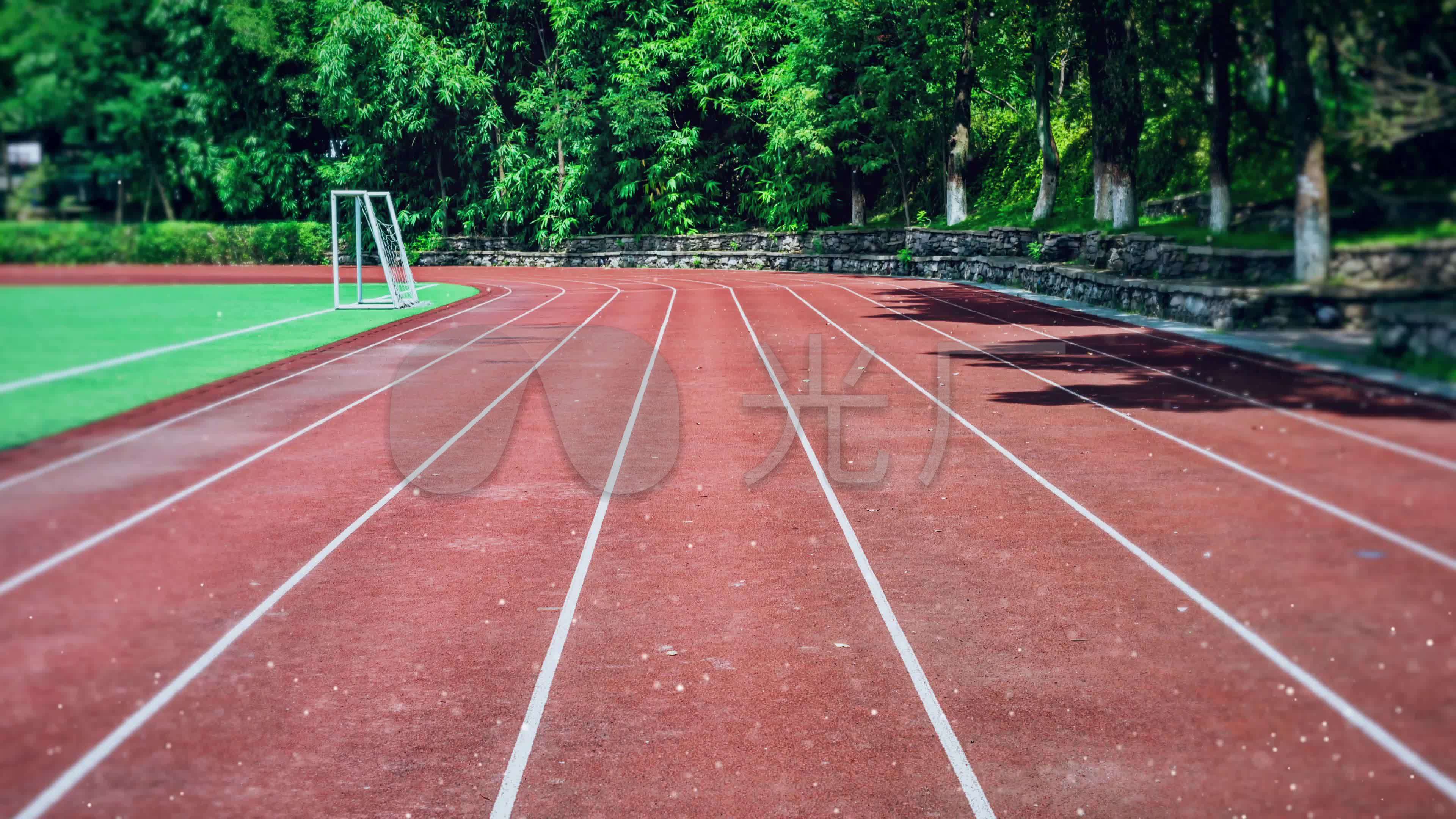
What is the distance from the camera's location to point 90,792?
13.5 ft

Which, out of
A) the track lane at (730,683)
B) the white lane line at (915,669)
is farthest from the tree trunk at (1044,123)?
the track lane at (730,683)

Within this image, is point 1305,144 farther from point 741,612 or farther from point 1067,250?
point 1067,250

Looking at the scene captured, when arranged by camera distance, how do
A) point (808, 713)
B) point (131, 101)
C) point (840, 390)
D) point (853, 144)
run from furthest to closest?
point (853, 144), point (840, 390), point (808, 713), point (131, 101)

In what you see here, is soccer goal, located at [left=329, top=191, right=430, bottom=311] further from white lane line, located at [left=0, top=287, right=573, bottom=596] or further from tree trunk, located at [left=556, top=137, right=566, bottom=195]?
tree trunk, located at [left=556, top=137, right=566, bottom=195]

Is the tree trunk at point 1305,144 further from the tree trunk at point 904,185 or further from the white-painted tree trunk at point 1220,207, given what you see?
the tree trunk at point 904,185

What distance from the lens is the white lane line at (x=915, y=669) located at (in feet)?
14.3

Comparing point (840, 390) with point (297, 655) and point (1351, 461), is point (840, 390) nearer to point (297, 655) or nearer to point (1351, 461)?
point (1351, 461)

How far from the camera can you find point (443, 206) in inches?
1796

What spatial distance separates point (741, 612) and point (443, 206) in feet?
137

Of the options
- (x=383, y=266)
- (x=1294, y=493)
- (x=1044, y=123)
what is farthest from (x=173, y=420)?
(x=1044, y=123)

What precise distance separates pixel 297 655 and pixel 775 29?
41.1 m

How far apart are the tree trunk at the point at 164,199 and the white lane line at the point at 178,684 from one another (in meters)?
2.71

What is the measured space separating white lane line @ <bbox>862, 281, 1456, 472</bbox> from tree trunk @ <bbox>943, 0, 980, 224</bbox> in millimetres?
18378

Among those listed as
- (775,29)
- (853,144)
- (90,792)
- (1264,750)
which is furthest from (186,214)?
(775,29)
